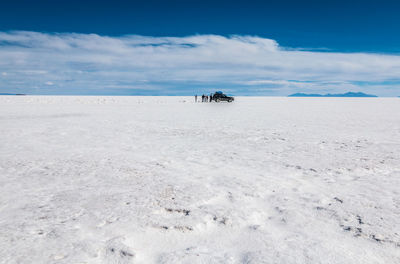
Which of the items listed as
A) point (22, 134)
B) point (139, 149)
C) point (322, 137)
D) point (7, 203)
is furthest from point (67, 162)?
point (322, 137)

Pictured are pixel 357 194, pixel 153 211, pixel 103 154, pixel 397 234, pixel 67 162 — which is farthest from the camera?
pixel 103 154

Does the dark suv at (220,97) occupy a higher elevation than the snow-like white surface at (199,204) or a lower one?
lower

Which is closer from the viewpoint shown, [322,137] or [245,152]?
[245,152]

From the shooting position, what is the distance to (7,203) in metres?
4.49

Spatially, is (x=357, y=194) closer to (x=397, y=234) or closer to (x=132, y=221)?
(x=397, y=234)

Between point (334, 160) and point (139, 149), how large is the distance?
4797mm

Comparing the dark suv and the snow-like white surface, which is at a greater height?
the snow-like white surface

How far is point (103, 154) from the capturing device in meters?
8.02

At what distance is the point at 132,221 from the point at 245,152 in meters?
4.94

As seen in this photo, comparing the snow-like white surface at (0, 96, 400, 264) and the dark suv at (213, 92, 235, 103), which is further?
the dark suv at (213, 92, 235, 103)

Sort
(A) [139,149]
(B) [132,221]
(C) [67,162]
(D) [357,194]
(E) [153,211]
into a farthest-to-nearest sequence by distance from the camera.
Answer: (A) [139,149] < (C) [67,162] < (D) [357,194] < (E) [153,211] < (B) [132,221]

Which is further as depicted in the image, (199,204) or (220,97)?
(220,97)

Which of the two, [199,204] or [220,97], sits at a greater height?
[199,204]

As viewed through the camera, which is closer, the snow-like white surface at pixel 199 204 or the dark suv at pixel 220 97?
the snow-like white surface at pixel 199 204
